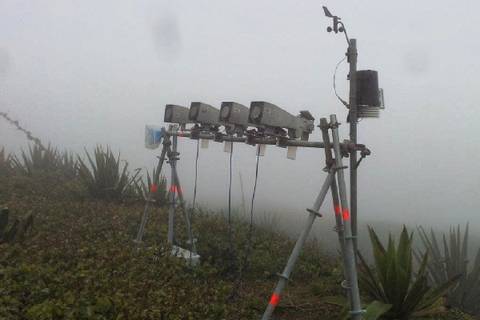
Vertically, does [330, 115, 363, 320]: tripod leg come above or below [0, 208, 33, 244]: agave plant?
above

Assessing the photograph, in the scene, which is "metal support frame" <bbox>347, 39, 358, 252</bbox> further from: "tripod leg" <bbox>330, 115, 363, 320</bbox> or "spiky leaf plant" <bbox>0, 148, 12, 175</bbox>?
"spiky leaf plant" <bbox>0, 148, 12, 175</bbox>

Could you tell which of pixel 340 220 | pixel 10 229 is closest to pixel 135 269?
pixel 10 229

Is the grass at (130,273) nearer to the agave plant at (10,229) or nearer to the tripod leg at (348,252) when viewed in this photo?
the agave plant at (10,229)

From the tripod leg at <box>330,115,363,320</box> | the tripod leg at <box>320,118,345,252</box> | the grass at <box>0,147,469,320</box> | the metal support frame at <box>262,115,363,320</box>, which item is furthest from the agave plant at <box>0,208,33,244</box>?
the tripod leg at <box>330,115,363,320</box>

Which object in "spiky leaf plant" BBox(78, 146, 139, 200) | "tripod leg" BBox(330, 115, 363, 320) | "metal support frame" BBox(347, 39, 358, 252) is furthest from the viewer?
"spiky leaf plant" BBox(78, 146, 139, 200)

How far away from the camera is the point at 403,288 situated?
4.54 m

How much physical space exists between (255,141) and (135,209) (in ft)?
17.1

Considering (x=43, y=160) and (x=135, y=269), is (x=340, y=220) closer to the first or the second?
(x=135, y=269)

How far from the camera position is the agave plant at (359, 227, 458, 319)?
4504mm

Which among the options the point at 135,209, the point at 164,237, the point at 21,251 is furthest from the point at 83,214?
the point at 21,251

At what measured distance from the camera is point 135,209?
30.1ft

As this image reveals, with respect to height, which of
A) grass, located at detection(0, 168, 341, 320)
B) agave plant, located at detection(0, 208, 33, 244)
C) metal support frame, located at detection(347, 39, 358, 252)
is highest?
metal support frame, located at detection(347, 39, 358, 252)

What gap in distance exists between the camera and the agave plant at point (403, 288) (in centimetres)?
450

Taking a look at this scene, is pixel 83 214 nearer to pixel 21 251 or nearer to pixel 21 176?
pixel 21 251
